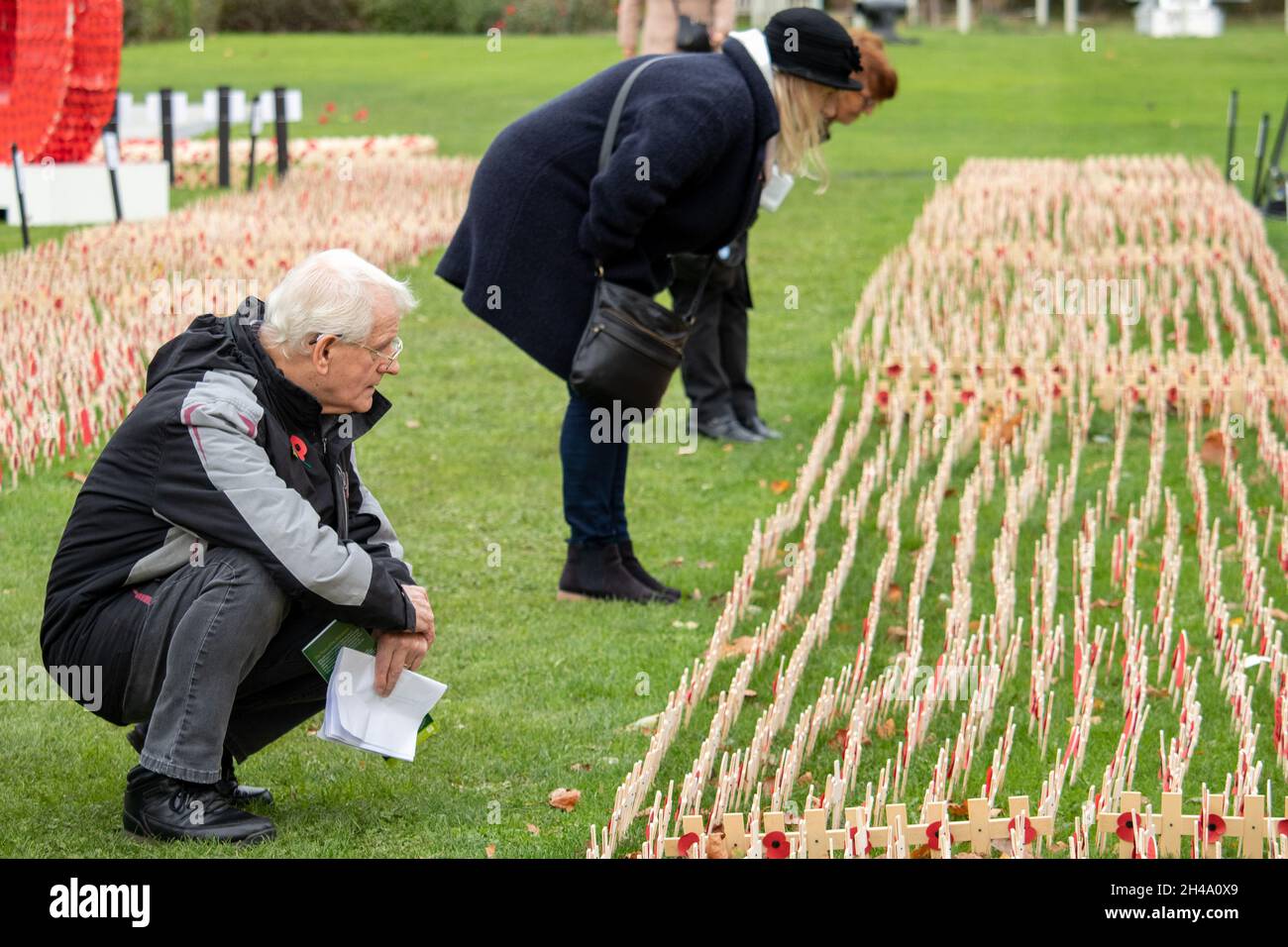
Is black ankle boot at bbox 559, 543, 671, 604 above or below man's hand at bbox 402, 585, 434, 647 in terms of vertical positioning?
below

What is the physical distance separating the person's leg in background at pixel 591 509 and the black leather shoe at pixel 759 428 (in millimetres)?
2510

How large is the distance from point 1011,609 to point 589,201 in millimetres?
1834

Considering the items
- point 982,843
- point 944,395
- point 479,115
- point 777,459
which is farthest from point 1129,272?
point 479,115

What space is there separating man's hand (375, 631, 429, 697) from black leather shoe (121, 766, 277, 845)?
1.42ft

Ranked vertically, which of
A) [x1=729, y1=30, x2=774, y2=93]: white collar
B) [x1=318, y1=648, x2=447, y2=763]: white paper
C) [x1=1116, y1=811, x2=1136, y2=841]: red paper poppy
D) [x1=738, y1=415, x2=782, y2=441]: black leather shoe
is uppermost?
[x1=729, y1=30, x2=774, y2=93]: white collar

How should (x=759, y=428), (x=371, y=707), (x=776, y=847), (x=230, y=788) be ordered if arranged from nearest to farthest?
(x=776, y=847)
(x=371, y=707)
(x=230, y=788)
(x=759, y=428)

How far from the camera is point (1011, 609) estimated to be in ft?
18.5

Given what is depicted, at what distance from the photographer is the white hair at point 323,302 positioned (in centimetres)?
402

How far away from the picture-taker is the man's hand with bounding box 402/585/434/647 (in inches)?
167

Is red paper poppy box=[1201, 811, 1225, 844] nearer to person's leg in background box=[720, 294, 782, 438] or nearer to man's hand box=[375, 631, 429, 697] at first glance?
man's hand box=[375, 631, 429, 697]

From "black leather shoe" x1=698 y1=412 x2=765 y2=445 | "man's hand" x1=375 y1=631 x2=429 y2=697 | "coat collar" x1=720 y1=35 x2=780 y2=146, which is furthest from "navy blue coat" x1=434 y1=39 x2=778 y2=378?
"black leather shoe" x1=698 y1=412 x2=765 y2=445
